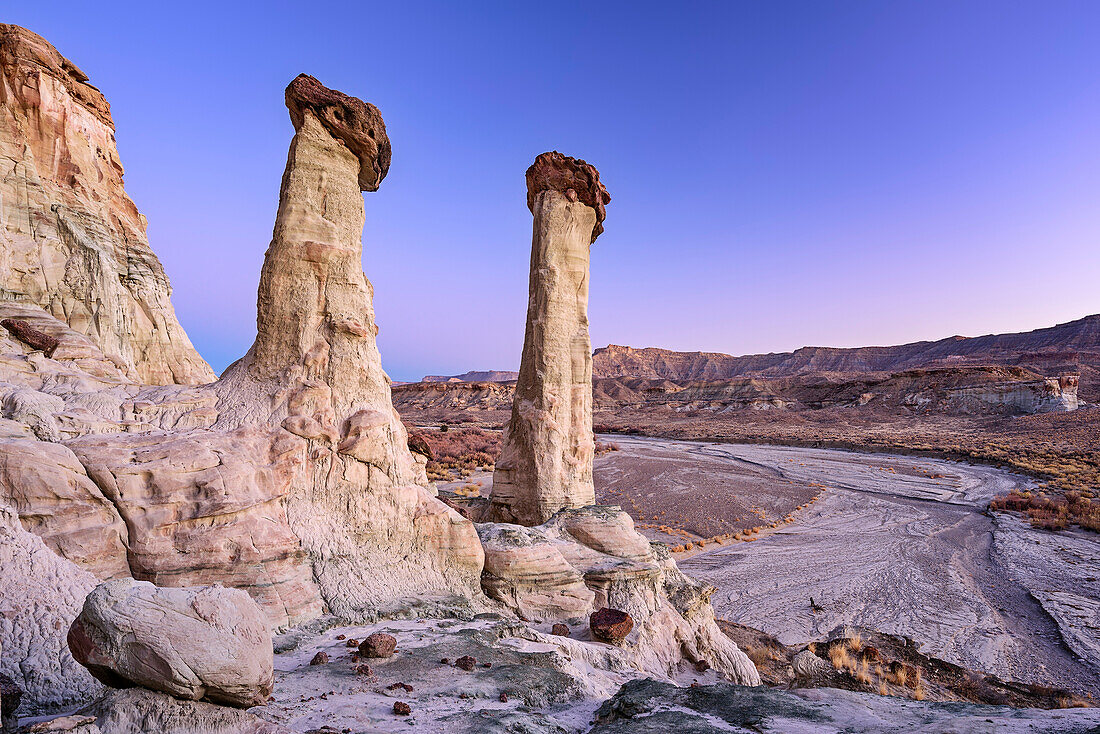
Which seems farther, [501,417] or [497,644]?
[501,417]

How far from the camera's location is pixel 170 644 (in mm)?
2902

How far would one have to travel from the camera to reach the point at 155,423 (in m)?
5.72

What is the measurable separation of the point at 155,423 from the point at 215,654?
12.8 feet

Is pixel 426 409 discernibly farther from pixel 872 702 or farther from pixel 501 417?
pixel 872 702


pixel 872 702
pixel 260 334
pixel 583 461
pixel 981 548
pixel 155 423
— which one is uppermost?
pixel 260 334

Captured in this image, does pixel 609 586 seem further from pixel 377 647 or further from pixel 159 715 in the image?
pixel 159 715

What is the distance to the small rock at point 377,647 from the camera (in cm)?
478

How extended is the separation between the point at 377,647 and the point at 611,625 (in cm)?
314

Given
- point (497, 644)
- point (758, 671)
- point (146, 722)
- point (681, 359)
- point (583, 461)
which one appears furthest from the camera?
point (681, 359)

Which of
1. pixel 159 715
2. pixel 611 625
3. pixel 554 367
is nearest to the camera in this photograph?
pixel 159 715

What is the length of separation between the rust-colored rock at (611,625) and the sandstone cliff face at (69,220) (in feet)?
32.2

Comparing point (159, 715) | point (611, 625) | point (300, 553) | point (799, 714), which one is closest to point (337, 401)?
point (300, 553)

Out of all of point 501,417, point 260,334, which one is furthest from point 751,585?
point 501,417

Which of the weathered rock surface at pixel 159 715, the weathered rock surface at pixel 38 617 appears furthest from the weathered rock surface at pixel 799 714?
the weathered rock surface at pixel 38 617
